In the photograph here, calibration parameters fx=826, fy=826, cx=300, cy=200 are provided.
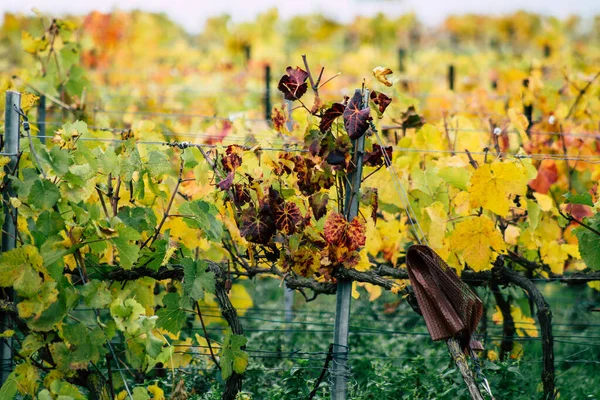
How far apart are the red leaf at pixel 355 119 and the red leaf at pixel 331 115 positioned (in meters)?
0.03

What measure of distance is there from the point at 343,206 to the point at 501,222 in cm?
83

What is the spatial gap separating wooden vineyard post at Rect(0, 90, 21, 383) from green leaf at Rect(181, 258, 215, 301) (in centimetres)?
52

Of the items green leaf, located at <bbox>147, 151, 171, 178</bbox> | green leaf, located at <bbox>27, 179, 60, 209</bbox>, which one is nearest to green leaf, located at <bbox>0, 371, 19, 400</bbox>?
green leaf, located at <bbox>27, 179, 60, 209</bbox>

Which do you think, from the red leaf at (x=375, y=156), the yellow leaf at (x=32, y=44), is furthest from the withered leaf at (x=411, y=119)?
the yellow leaf at (x=32, y=44)

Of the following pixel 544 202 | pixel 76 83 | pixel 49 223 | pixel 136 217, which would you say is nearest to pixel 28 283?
pixel 49 223

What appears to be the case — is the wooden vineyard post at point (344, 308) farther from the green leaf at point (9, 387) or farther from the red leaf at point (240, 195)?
the green leaf at point (9, 387)

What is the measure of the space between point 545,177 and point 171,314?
1.77 m

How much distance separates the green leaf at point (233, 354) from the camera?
2.57m

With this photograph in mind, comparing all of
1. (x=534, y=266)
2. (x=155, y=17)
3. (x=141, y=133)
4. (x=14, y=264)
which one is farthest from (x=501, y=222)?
(x=155, y=17)

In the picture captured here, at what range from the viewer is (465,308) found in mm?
2461

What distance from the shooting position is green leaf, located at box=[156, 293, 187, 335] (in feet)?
8.44

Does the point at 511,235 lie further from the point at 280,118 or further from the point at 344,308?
the point at 280,118

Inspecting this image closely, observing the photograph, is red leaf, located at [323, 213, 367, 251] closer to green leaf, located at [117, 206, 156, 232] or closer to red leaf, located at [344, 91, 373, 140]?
red leaf, located at [344, 91, 373, 140]

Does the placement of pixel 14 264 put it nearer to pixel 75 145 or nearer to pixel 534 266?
pixel 75 145
